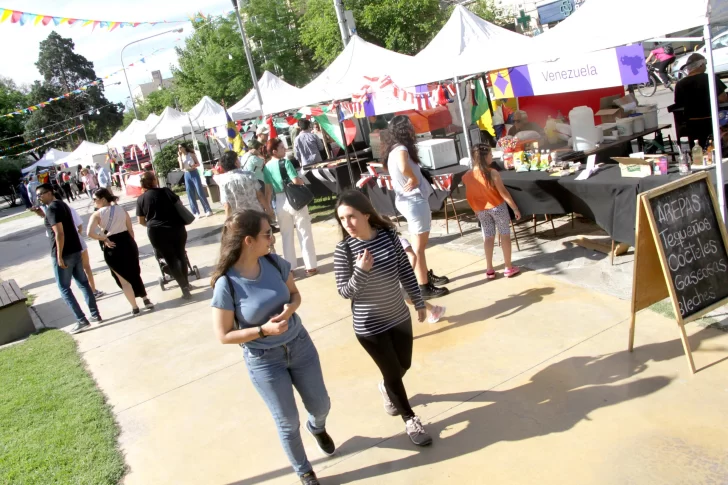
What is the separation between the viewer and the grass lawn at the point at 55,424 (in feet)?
13.8

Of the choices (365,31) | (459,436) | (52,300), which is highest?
(365,31)

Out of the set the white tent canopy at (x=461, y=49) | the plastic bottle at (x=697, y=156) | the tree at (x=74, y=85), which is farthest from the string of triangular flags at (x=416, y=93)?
the tree at (x=74, y=85)

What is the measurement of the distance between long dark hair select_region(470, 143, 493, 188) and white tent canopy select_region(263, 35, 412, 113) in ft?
11.4

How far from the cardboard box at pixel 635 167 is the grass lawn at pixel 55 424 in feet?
16.5

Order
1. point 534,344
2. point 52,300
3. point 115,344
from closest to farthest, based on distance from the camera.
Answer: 1. point 534,344
2. point 115,344
3. point 52,300

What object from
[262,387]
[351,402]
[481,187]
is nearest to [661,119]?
[481,187]

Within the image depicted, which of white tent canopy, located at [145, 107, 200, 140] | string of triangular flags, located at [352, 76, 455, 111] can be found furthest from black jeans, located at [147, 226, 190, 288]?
white tent canopy, located at [145, 107, 200, 140]

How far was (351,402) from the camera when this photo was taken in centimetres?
437

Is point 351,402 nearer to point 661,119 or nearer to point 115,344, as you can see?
A: point 115,344

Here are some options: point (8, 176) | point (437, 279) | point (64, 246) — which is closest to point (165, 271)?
point (64, 246)

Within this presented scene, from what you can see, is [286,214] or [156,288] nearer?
[286,214]

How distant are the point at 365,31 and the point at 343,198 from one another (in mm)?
36563

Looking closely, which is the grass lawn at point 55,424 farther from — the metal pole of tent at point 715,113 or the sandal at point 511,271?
the metal pole of tent at point 715,113

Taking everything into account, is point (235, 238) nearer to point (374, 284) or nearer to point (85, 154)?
point (374, 284)
